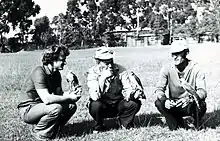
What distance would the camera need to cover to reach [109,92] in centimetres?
548

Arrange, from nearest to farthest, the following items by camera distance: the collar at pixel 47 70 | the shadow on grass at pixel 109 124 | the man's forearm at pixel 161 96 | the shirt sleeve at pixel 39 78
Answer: the shirt sleeve at pixel 39 78, the collar at pixel 47 70, the man's forearm at pixel 161 96, the shadow on grass at pixel 109 124

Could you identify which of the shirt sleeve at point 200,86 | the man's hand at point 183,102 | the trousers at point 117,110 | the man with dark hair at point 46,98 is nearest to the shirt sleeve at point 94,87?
the trousers at point 117,110

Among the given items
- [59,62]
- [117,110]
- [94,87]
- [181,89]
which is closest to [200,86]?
[181,89]

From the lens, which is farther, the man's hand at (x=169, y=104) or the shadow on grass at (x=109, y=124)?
the shadow on grass at (x=109, y=124)

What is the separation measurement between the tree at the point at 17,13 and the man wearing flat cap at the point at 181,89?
183 feet

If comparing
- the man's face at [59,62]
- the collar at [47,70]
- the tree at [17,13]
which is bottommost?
the collar at [47,70]

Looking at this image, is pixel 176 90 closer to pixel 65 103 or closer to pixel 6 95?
pixel 65 103

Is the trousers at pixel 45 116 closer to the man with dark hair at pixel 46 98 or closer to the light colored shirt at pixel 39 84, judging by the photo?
the man with dark hair at pixel 46 98

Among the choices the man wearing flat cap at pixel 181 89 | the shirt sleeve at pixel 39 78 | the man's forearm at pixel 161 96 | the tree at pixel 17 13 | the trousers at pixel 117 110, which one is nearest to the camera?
the shirt sleeve at pixel 39 78

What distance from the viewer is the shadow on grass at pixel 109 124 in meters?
5.43

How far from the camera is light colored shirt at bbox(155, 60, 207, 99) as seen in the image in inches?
202

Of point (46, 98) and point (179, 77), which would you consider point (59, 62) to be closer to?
point (46, 98)

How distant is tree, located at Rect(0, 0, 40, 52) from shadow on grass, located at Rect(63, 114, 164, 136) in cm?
5481

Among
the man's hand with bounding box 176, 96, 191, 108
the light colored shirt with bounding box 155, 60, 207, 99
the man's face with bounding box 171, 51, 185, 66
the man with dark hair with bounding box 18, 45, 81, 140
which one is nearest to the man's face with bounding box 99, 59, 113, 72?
the man with dark hair with bounding box 18, 45, 81, 140
